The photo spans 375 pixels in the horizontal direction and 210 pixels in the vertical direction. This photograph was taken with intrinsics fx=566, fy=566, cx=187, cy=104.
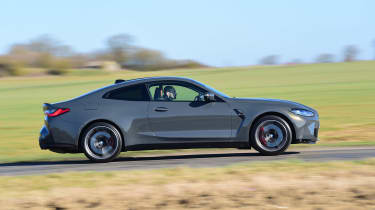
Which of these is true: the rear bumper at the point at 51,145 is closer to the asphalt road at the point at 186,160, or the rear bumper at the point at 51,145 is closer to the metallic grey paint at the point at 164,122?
the metallic grey paint at the point at 164,122

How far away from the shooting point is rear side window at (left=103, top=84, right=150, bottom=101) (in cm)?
946

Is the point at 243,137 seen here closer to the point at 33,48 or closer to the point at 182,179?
the point at 182,179

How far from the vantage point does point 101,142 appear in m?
9.40

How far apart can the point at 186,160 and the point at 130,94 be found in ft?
4.81

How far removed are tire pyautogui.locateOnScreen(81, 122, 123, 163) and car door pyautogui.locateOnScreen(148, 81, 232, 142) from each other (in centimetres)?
65

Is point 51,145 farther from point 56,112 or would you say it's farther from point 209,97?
point 209,97

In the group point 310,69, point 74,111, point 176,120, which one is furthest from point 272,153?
point 310,69

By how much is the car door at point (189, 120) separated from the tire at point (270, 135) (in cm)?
47

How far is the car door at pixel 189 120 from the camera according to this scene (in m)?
9.33

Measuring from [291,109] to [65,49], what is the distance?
95.2 meters

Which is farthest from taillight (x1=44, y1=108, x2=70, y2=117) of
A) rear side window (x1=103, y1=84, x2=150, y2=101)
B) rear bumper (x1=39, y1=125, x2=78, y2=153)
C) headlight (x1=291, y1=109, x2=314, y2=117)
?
headlight (x1=291, y1=109, x2=314, y2=117)

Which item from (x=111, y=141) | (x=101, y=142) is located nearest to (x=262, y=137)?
(x=111, y=141)

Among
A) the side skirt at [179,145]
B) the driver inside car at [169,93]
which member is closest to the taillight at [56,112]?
the side skirt at [179,145]

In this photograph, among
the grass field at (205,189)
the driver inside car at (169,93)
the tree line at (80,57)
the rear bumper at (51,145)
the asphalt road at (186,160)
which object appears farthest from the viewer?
the tree line at (80,57)
